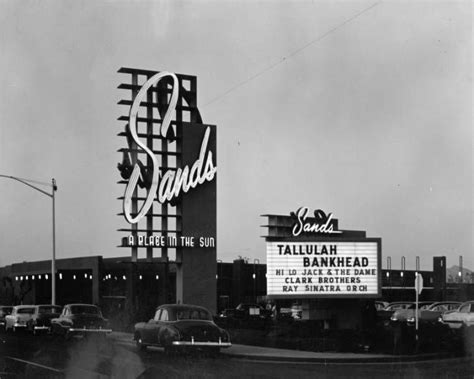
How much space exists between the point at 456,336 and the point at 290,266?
23.4 ft

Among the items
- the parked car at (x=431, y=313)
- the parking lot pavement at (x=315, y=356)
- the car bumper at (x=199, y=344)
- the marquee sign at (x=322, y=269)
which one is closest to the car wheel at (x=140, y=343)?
the parking lot pavement at (x=315, y=356)

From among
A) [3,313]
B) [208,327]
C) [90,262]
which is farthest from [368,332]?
[90,262]

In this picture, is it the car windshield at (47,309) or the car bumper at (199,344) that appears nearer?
the car bumper at (199,344)

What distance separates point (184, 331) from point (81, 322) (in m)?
9.66

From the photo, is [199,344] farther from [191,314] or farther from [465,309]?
[465,309]

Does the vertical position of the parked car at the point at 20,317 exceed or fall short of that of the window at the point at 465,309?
it falls short

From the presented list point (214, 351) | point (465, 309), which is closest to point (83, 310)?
point (214, 351)

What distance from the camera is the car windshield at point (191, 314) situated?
24.5 metres

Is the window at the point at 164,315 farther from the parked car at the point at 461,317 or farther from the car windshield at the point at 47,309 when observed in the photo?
the parked car at the point at 461,317

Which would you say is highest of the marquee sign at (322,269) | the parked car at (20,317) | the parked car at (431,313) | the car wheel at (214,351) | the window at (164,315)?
the marquee sign at (322,269)

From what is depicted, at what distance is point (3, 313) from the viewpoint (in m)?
50.8

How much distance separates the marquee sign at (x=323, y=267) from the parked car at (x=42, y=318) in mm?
11778

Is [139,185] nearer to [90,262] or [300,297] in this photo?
[300,297]

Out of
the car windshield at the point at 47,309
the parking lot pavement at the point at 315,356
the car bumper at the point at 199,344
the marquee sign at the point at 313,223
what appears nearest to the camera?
the parking lot pavement at the point at 315,356
